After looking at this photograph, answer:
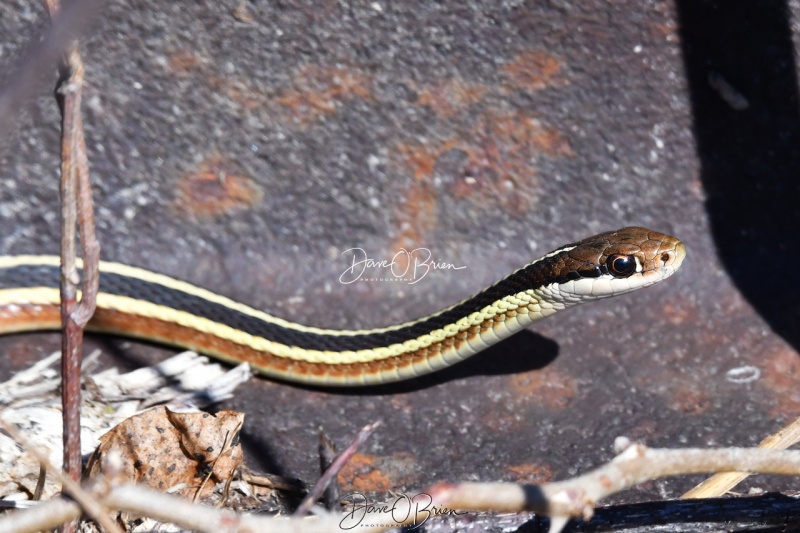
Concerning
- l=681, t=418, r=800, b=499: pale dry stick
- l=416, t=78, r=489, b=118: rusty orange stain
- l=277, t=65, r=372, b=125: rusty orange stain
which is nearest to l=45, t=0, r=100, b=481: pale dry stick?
l=681, t=418, r=800, b=499: pale dry stick

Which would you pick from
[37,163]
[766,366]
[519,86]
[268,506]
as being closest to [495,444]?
[268,506]

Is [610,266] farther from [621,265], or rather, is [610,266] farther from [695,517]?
[695,517]

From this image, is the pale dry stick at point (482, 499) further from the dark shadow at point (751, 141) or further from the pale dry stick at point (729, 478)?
the dark shadow at point (751, 141)

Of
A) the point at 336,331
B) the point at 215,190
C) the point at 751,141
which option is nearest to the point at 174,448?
the point at 336,331

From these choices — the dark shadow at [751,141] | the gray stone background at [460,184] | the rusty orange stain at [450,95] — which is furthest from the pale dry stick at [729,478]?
the rusty orange stain at [450,95]

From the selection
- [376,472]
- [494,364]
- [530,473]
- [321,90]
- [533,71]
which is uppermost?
[321,90]

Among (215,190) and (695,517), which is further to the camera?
(215,190)
